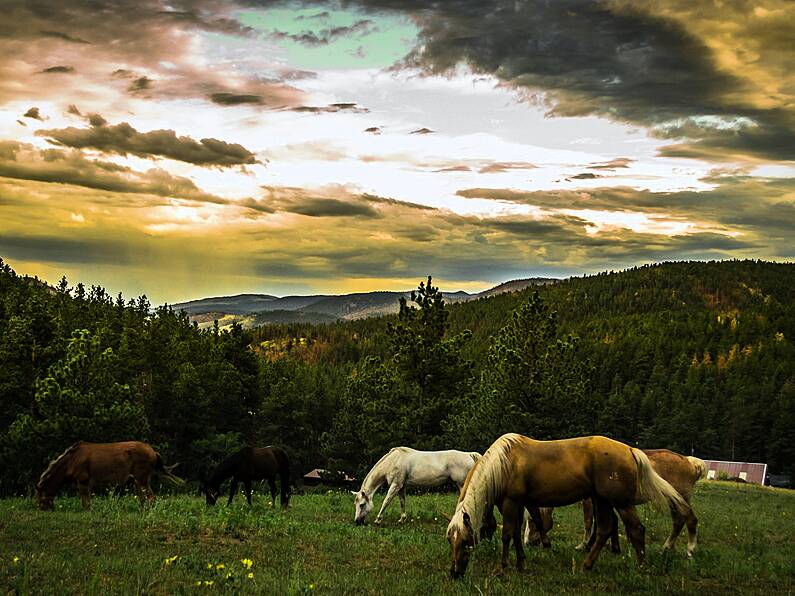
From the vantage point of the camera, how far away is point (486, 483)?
11.4 meters

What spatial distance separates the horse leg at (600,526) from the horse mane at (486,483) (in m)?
1.74

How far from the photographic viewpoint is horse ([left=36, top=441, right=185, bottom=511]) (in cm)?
1623

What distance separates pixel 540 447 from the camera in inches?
459

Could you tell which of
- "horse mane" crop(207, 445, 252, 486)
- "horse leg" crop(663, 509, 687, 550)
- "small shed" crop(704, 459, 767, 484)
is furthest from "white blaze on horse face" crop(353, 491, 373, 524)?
"small shed" crop(704, 459, 767, 484)

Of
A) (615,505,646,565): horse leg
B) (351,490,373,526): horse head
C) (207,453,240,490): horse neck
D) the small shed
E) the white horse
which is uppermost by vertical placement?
(615,505,646,565): horse leg

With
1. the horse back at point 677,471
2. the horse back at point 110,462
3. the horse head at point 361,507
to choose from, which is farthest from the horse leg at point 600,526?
the horse back at point 110,462

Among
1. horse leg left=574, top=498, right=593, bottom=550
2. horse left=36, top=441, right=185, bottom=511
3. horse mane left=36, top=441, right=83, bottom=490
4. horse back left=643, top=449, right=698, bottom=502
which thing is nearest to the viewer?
horse leg left=574, top=498, right=593, bottom=550

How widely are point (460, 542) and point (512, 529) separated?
1243mm

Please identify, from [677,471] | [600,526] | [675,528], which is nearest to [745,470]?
[677,471]

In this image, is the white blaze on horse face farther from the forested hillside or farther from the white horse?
the forested hillside

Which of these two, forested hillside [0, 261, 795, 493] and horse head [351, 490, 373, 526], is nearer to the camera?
horse head [351, 490, 373, 526]

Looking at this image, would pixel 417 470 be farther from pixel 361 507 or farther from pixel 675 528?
pixel 675 528

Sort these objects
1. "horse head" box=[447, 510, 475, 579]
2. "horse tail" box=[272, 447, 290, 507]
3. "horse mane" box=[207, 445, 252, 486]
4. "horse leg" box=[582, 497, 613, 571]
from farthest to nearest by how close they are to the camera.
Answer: "horse tail" box=[272, 447, 290, 507] → "horse mane" box=[207, 445, 252, 486] → "horse leg" box=[582, 497, 613, 571] → "horse head" box=[447, 510, 475, 579]

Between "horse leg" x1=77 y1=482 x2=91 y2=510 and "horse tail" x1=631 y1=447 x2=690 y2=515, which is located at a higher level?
"horse tail" x1=631 y1=447 x2=690 y2=515
